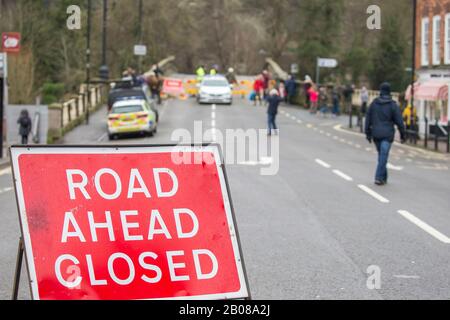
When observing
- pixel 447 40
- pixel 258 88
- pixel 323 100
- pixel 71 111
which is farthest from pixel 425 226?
pixel 258 88

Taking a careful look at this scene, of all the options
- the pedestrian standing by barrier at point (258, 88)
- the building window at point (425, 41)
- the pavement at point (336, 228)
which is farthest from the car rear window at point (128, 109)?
the pedestrian standing by barrier at point (258, 88)

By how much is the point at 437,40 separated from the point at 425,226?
2925 cm

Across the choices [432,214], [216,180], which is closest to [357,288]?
[216,180]

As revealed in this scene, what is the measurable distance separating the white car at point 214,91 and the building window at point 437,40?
14987 millimetres

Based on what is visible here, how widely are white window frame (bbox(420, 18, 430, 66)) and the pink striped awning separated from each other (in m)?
1.30

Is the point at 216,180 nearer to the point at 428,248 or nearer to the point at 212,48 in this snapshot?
the point at 428,248

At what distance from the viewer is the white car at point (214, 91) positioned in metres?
51.6

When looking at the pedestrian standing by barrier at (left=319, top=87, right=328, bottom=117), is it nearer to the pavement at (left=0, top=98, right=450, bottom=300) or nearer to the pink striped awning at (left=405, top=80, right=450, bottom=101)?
the pink striped awning at (left=405, top=80, right=450, bottom=101)

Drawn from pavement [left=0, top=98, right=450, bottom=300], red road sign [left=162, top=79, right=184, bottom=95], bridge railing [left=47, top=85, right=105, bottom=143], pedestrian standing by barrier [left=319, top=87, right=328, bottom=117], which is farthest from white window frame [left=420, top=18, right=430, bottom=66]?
red road sign [left=162, top=79, right=184, bottom=95]

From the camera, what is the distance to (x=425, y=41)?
41.1 meters

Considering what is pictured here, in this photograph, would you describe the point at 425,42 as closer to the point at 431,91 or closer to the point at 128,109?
the point at 431,91

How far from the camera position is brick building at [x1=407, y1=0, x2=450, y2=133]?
37906 mm

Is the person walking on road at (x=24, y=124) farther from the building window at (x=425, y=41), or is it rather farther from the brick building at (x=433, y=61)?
the building window at (x=425, y=41)
